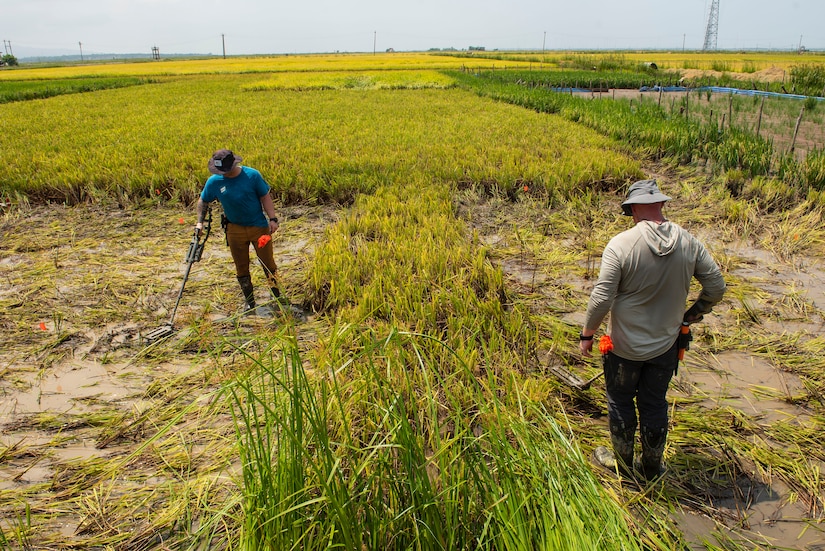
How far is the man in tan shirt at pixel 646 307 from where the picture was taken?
7.14 ft

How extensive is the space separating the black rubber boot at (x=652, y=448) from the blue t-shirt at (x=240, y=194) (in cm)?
342

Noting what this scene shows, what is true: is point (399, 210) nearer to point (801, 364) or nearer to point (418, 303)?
point (418, 303)

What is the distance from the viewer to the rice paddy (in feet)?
5.55

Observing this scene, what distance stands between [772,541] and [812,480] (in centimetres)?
53

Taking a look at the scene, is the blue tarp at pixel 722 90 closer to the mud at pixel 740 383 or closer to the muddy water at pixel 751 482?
the mud at pixel 740 383

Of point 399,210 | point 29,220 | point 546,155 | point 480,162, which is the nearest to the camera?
point 399,210

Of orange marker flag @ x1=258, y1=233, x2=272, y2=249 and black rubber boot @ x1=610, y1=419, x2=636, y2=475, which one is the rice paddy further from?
orange marker flag @ x1=258, y1=233, x2=272, y2=249

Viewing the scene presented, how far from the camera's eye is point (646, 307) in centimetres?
226

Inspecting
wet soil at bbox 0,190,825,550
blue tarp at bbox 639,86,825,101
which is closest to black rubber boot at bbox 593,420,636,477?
wet soil at bbox 0,190,825,550

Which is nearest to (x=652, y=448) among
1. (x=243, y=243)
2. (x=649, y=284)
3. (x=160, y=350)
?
(x=649, y=284)

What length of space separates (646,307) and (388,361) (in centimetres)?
138

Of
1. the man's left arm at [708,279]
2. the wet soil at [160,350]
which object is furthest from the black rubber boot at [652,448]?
the man's left arm at [708,279]

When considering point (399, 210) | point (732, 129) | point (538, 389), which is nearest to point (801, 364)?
point (538, 389)

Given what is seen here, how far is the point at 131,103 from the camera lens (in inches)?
675
